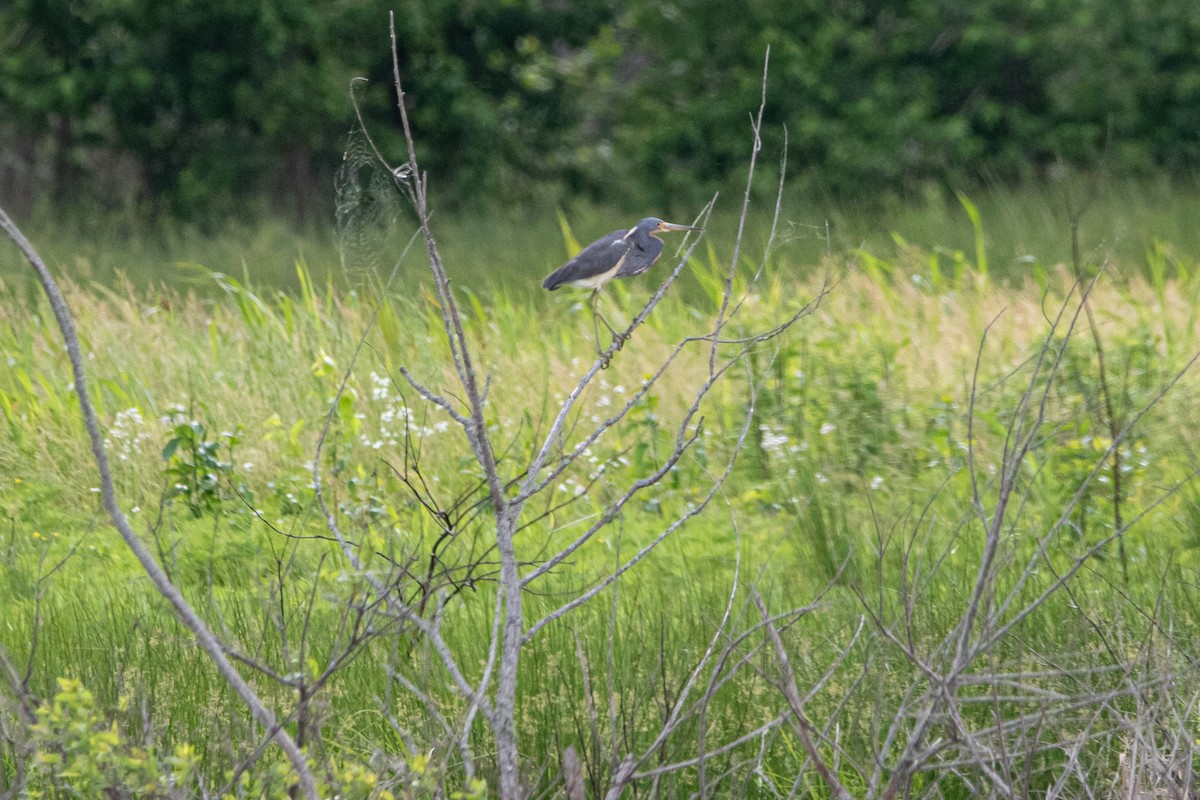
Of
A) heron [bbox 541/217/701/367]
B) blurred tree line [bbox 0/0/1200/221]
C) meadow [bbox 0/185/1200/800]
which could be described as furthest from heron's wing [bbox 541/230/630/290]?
blurred tree line [bbox 0/0/1200/221]

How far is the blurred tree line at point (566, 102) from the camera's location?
14648mm

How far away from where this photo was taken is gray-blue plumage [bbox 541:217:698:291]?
288 cm

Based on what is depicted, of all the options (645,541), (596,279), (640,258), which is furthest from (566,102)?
(640,258)

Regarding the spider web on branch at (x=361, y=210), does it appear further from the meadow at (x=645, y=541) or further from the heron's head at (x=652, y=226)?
the heron's head at (x=652, y=226)

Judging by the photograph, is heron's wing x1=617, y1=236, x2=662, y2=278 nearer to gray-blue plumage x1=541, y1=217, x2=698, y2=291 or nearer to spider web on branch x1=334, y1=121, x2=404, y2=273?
gray-blue plumage x1=541, y1=217, x2=698, y2=291

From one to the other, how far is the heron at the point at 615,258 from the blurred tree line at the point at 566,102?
11.7 meters

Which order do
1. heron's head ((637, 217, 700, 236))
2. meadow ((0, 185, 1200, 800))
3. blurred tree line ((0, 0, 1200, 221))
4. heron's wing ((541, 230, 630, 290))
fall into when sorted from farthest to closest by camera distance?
blurred tree line ((0, 0, 1200, 221))
heron's wing ((541, 230, 630, 290))
heron's head ((637, 217, 700, 236))
meadow ((0, 185, 1200, 800))

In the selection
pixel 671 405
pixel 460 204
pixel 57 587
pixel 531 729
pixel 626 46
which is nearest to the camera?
pixel 531 729

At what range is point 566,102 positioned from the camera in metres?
17.3

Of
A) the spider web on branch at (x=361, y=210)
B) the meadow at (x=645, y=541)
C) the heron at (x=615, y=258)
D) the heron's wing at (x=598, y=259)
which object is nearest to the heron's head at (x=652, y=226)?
the heron at (x=615, y=258)

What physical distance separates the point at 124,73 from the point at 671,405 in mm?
11480

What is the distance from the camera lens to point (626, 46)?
18.7 metres

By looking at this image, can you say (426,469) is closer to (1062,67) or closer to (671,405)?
(671,405)

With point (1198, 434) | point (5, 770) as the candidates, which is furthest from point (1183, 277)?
point (5, 770)
